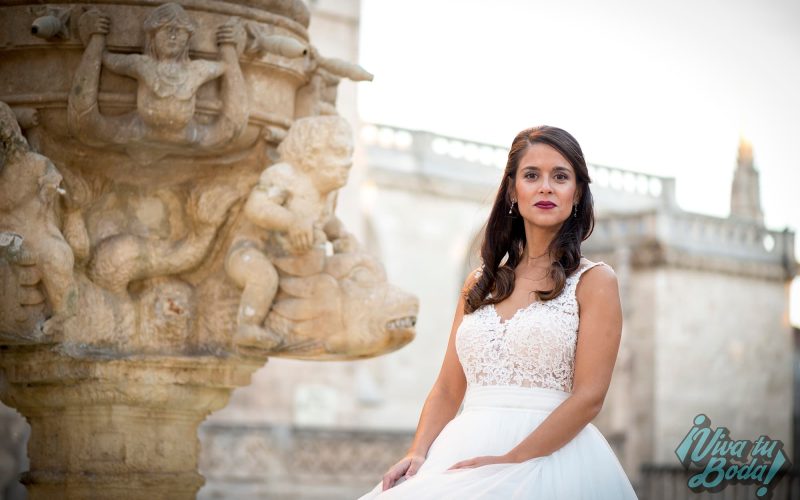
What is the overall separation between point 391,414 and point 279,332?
15.6 metres

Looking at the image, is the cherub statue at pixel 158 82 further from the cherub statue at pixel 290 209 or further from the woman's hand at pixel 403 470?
the woman's hand at pixel 403 470

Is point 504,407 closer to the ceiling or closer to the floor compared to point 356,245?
closer to the floor

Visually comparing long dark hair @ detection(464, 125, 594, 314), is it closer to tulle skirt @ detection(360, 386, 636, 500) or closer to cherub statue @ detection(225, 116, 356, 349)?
tulle skirt @ detection(360, 386, 636, 500)

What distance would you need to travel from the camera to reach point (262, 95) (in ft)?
18.5

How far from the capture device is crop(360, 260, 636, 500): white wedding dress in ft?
12.4

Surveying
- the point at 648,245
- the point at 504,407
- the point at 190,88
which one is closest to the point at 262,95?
the point at 190,88

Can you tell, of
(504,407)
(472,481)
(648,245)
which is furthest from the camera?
(648,245)

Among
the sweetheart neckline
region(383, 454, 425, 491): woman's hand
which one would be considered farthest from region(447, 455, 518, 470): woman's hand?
the sweetheart neckline

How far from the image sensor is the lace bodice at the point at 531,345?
3.93 meters

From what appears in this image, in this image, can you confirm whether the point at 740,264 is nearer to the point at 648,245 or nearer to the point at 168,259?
the point at 648,245

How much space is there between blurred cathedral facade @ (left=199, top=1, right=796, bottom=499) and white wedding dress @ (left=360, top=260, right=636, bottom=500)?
537 inches

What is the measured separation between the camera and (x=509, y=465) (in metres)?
3.78

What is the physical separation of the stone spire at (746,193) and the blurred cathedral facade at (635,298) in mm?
209

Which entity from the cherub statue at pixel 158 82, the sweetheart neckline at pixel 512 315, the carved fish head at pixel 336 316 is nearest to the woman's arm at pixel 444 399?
the sweetheart neckline at pixel 512 315
